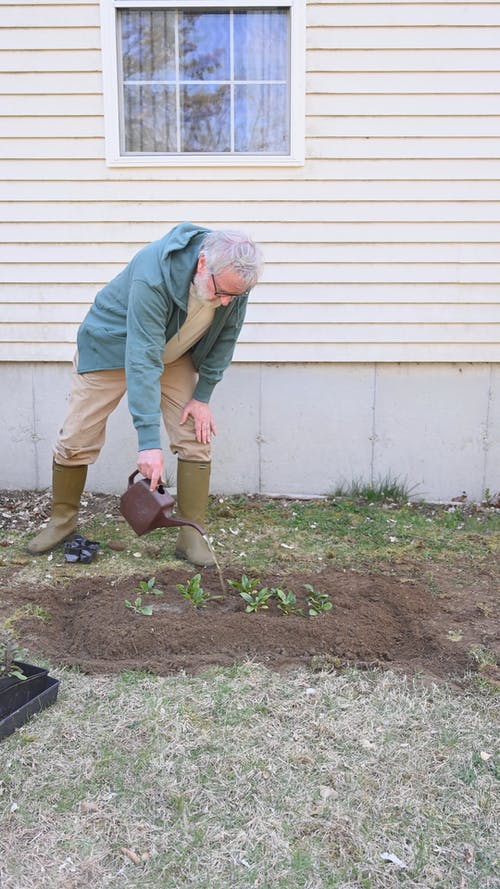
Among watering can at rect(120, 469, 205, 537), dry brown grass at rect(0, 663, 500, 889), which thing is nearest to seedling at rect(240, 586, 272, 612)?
watering can at rect(120, 469, 205, 537)

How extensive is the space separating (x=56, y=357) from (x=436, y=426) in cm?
265

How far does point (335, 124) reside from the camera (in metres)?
4.75

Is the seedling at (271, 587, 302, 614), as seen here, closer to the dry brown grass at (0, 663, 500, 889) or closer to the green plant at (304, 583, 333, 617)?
the green plant at (304, 583, 333, 617)

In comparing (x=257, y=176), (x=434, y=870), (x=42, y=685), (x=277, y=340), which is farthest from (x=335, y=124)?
(x=434, y=870)

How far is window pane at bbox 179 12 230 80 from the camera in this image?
186 inches

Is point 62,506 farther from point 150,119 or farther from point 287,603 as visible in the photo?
point 150,119

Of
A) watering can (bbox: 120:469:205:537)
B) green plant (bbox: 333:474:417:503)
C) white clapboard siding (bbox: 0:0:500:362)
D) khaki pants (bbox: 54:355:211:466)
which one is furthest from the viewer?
green plant (bbox: 333:474:417:503)

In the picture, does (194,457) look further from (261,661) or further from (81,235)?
(81,235)

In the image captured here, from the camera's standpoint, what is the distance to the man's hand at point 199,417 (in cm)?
398

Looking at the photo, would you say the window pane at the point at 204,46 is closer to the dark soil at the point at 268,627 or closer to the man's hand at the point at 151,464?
the man's hand at the point at 151,464

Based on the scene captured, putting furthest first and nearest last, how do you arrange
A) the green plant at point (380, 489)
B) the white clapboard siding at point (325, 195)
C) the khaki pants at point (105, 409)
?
the green plant at point (380, 489) → the white clapboard siding at point (325, 195) → the khaki pants at point (105, 409)

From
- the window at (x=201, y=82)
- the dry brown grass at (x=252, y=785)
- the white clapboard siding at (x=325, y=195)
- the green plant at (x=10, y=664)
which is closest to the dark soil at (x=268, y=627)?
the dry brown grass at (x=252, y=785)

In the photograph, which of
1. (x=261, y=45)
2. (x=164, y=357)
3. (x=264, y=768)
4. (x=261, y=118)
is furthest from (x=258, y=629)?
(x=261, y=45)

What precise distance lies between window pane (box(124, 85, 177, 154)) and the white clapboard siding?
0.20 metres
